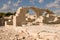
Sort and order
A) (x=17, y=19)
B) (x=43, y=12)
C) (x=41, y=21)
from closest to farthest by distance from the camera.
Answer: (x=17, y=19) → (x=41, y=21) → (x=43, y=12)

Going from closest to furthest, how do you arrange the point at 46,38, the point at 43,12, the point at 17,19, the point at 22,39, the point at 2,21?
the point at 46,38, the point at 22,39, the point at 17,19, the point at 43,12, the point at 2,21

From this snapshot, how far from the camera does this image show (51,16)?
88.3ft

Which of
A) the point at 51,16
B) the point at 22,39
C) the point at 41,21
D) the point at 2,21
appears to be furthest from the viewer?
the point at 2,21

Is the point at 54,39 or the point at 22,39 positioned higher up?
the point at 54,39

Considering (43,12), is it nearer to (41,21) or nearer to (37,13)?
(37,13)

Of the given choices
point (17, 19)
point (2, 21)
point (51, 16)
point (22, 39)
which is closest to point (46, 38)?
point (22, 39)

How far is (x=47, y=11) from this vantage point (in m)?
29.2

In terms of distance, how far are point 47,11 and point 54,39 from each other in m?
24.6

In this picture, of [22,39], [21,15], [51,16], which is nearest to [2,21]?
[51,16]

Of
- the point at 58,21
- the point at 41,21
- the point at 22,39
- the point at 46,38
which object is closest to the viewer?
the point at 46,38

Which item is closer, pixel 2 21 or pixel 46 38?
pixel 46 38

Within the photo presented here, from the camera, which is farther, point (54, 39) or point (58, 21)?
point (58, 21)

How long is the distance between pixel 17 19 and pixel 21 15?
3.40 feet

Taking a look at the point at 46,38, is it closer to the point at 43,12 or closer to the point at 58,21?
the point at 58,21
